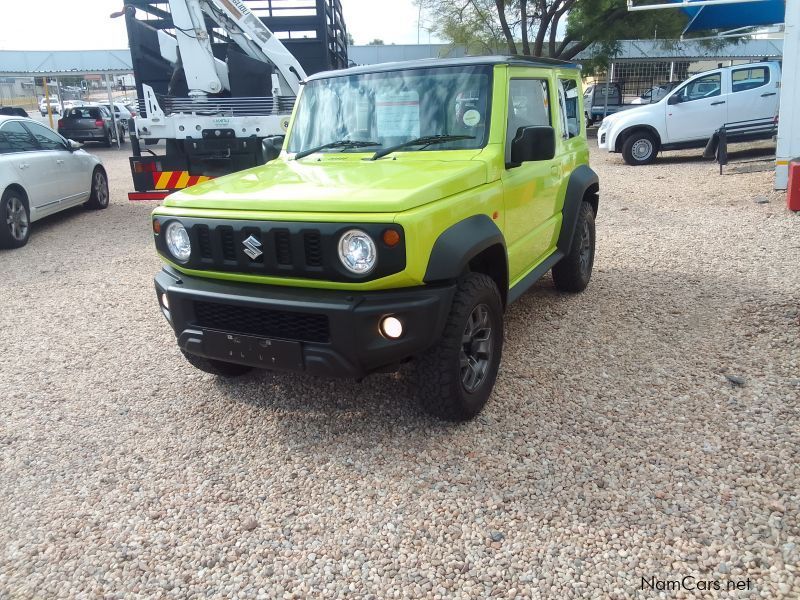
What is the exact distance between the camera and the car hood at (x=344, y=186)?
285cm

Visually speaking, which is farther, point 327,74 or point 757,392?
point 327,74

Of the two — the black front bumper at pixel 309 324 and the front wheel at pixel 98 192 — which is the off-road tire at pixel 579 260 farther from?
the front wheel at pixel 98 192

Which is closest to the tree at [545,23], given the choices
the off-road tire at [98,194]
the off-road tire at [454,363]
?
the off-road tire at [98,194]

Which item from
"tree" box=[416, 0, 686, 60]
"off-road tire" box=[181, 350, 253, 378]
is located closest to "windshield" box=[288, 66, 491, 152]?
"off-road tire" box=[181, 350, 253, 378]

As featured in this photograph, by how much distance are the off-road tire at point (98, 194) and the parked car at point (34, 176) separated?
10 centimetres

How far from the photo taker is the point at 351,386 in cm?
389

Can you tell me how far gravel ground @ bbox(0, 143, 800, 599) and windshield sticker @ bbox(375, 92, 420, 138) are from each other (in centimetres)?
150

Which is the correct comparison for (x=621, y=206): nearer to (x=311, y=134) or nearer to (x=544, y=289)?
(x=544, y=289)

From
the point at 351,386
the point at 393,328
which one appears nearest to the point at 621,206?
the point at 351,386

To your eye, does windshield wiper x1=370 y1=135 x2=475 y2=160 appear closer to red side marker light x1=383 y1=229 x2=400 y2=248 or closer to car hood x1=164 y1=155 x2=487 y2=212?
car hood x1=164 y1=155 x2=487 y2=212

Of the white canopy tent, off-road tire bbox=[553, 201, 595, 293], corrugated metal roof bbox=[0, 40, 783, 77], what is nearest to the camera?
off-road tire bbox=[553, 201, 595, 293]

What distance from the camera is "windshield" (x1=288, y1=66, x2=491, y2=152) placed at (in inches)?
146

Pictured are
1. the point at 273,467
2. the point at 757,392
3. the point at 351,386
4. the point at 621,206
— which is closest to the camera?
the point at 273,467

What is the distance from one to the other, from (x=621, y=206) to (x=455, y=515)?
7644 mm
